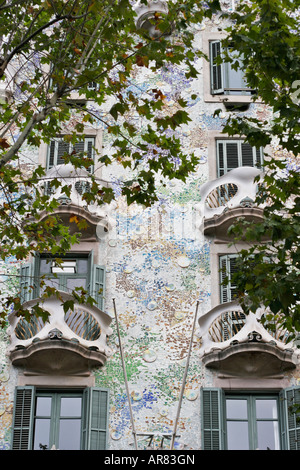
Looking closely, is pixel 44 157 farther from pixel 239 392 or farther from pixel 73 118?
pixel 239 392

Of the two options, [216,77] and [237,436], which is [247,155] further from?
[237,436]

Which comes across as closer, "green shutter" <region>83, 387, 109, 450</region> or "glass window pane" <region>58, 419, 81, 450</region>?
"green shutter" <region>83, 387, 109, 450</region>

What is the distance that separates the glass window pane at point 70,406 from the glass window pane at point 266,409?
326 cm

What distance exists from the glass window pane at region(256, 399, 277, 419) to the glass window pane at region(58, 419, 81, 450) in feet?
10.7

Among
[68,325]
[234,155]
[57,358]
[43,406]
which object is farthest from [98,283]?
[234,155]

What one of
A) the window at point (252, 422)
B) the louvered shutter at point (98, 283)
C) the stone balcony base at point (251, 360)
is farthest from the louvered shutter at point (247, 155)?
the window at point (252, 422)

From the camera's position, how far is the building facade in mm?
16938

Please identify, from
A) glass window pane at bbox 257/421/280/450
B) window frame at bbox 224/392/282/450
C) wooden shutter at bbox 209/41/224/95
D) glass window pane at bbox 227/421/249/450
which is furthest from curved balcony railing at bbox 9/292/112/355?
wooden shutter at bbox 209/41/224/95

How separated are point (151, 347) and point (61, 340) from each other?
1.78 metres

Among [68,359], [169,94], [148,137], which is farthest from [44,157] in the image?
[148,137]

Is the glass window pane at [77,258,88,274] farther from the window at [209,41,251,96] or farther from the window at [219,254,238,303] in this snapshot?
the window at [209,41,251,96]

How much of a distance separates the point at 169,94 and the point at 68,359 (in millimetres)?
6756

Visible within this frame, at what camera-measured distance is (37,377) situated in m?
17.4

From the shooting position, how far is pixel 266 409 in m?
17.4
